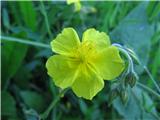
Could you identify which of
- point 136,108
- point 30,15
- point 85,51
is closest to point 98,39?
point 85,51

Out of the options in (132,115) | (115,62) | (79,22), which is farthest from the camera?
(79,22)

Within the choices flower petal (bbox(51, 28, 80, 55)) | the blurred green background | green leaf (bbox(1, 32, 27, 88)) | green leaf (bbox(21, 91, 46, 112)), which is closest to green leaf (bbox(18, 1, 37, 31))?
the blurred green background

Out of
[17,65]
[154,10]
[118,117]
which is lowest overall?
[118,117]

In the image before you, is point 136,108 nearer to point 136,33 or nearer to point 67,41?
point 136,33

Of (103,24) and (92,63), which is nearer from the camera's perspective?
(92,63)

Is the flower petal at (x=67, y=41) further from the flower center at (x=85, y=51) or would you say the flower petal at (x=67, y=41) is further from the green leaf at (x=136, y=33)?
the green leaf at (x=136, y=33)

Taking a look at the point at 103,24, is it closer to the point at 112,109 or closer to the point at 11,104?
the point at 112,109

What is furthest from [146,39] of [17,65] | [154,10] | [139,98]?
[17,65]

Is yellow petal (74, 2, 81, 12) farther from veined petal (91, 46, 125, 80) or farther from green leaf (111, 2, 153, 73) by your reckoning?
veined petal (91, 46, 125, 80)
